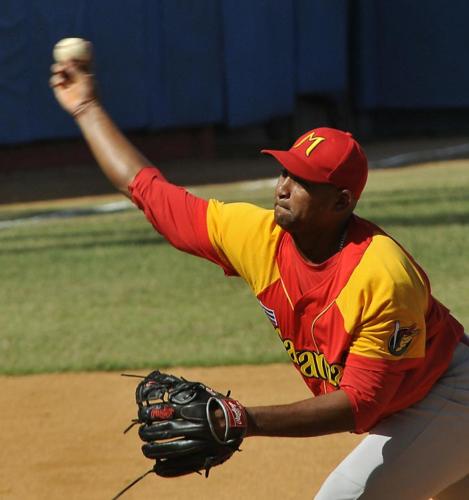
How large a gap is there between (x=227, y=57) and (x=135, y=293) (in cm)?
1134

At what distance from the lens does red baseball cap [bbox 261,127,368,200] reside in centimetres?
352

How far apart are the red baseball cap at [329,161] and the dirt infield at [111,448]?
1.97 m

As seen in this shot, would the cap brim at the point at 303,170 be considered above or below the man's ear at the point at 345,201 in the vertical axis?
above

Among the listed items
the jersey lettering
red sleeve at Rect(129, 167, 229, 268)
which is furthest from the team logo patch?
red sleeve at Rect(129, 167, 229, 268)

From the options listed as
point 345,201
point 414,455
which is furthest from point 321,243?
point 414,455

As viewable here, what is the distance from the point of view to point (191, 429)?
126 inches

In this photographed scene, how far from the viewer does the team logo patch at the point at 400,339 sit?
11.2 ft

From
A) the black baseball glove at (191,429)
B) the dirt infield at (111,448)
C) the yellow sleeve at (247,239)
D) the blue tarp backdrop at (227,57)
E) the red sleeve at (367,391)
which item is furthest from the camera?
the blue tarp backdrop at (227,57)

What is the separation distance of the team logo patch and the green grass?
4006 millimetres

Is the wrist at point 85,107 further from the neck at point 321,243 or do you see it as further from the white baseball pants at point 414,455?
the white baseball pants at point 414,455

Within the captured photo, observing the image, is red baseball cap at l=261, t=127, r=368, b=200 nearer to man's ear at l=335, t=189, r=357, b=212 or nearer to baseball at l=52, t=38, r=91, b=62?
man's ear at l=335, t=189, r=357, b=212

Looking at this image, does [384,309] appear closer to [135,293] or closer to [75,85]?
[75,85]

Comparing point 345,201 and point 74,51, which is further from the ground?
point 74,51

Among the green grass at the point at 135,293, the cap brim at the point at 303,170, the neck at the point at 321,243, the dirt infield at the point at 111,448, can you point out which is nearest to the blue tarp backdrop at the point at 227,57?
the green grass at the point at 135,293
